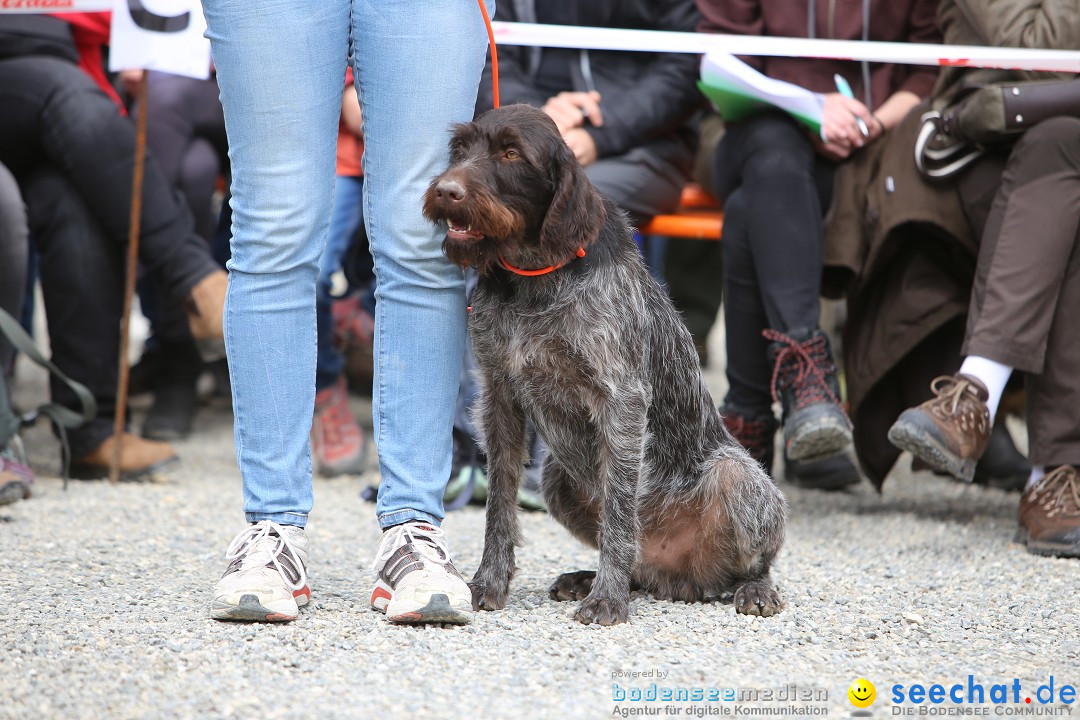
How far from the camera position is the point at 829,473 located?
468 centimetres

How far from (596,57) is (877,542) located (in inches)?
94.8

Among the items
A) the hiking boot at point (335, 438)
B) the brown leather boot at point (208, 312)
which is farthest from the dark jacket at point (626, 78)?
the hiking boot at point (335, 438)

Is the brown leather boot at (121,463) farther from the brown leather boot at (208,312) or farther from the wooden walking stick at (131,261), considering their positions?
the brown leather boot at (208,312)

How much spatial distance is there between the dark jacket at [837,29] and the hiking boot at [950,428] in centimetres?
151

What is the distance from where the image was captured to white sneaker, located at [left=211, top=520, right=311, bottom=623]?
2705 millimetres

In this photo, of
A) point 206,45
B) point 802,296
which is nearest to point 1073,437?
point 802,296

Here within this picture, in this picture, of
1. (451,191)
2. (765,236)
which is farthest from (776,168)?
(451,191)

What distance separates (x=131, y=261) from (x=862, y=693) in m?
3.49

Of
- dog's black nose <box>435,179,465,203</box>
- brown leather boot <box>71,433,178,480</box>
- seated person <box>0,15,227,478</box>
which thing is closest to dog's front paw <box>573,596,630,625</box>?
dog's black nose <box>435,179,465,203</box>

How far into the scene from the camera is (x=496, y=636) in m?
2.70

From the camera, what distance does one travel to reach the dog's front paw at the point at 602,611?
284cm

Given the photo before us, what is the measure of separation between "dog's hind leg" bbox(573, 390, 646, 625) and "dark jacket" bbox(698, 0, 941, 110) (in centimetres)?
229

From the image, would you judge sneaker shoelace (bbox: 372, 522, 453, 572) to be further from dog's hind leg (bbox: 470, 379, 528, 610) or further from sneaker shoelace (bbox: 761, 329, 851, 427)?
sneaker shoelace (bbox: 761, 329, 851, 427)

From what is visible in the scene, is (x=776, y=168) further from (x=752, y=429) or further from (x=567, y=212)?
(x=567, y=212)
